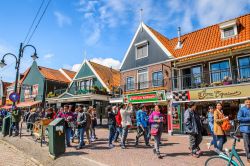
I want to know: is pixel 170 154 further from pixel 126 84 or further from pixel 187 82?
pixel 126 84

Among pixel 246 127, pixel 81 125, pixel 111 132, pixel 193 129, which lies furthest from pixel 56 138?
pixel 246 127

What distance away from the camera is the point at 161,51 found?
18500 millimetres

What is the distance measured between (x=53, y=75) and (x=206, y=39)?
24406mm

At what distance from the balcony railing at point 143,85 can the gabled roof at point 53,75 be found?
15763 millimetres

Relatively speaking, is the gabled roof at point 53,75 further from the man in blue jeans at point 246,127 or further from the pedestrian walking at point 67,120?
the man in blue jeans at point 246,127

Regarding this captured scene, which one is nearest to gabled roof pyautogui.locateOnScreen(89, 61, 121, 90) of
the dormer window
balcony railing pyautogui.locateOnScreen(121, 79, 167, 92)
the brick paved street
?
balcony railing pyautogui.locateOnScreen(121, 79, 167, 92)

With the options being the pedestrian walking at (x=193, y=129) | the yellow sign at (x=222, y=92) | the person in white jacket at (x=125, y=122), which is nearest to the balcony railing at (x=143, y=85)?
the yellow sign at (x=222, y=92)

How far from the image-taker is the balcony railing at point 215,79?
1359 cm

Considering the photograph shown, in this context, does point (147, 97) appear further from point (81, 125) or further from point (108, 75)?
point (108, 75)

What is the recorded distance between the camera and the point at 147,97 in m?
17.0

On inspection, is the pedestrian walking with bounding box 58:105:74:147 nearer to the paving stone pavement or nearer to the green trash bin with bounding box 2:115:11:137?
the paving stone pavement

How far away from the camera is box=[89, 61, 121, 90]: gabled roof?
24.9 m

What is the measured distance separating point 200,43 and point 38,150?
570 inches

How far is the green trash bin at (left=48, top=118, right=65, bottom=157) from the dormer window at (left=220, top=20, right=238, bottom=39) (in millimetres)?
13849
